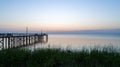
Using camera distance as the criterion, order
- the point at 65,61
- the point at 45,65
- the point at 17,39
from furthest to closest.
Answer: the point at 17,39 → the point at 65,61 → the point at 45,65

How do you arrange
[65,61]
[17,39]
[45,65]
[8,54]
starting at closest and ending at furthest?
[45,65] → [65,61] → [8,54] → [17,39]

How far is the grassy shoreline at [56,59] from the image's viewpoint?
9.59 meters

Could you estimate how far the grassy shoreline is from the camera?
9594 millimetres

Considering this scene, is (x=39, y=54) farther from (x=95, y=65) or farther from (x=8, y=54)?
(x=95, y=65)

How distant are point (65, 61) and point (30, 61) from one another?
192cm

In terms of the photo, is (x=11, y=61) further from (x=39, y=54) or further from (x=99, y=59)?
(x=99, y=59)

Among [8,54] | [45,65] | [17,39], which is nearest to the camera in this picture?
[45,65]

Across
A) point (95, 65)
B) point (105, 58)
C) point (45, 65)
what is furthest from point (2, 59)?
point (105, 58)

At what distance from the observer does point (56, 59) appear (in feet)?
32.9

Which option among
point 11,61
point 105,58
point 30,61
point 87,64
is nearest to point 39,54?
point 30,61

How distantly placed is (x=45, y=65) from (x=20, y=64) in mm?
1562

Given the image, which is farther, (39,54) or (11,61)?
(39,54)

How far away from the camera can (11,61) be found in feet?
33.1

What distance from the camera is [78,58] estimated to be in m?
10.5
